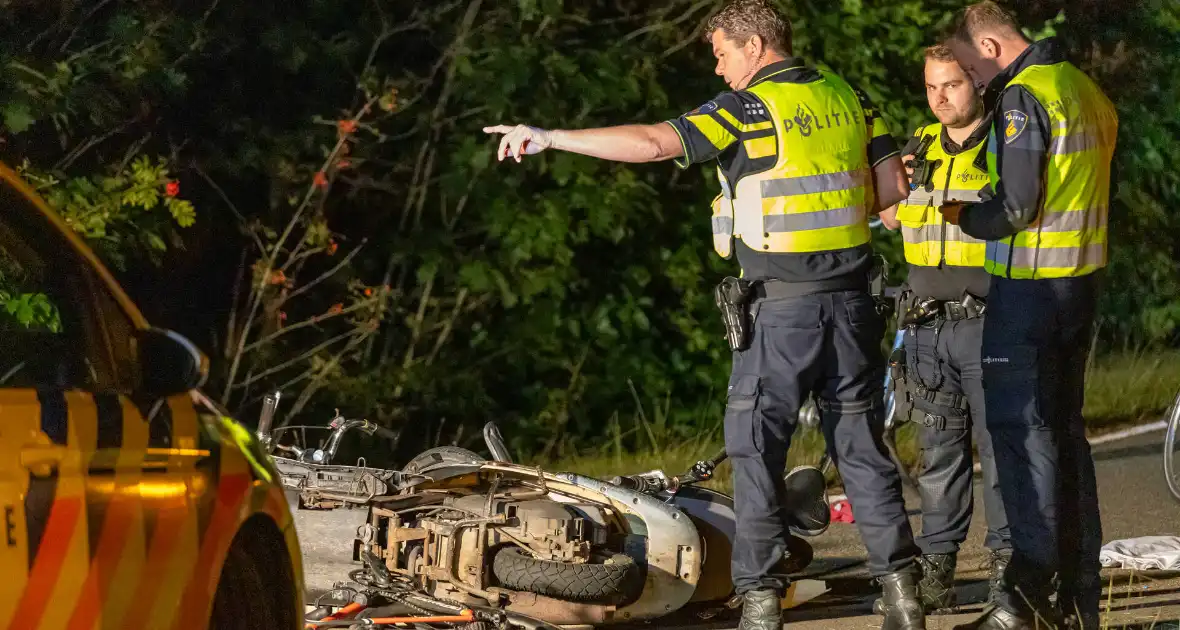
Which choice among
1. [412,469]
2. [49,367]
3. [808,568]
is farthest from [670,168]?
[49,367]

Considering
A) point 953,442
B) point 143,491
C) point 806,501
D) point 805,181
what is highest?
point 805,181

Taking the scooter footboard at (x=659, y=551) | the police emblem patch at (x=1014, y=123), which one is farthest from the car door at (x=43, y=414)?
the police emblem patch at (x=1014, y=123)

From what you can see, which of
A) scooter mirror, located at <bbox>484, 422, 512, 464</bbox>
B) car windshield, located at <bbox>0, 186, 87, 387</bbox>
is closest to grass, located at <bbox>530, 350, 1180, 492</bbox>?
scooter mirror, located at <bbox>484, 422, 512, 464</bbox>

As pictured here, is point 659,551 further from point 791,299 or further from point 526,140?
point 526,140

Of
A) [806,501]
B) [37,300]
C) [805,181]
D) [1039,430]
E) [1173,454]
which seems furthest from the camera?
[1173,454]

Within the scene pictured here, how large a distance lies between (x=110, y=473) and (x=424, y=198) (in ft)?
23.5

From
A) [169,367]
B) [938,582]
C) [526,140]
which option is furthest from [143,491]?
[938,582]

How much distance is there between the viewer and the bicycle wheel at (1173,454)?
27.7ft

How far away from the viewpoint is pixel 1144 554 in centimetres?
692

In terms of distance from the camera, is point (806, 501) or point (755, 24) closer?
point (755, 24)

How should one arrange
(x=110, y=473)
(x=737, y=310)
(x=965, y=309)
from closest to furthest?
(x=110, y=473) < (x=737, y=310) < (x=965, y=309)

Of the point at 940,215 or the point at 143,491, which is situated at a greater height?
the point at 940,215

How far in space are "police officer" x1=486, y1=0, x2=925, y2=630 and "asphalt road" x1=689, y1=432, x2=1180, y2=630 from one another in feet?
2.20

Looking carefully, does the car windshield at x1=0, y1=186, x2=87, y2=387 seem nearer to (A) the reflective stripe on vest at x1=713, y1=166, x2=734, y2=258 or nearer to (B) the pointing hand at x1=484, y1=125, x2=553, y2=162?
(B) the pointing hand at x1=484, y1=125, x2=553, y2=162
